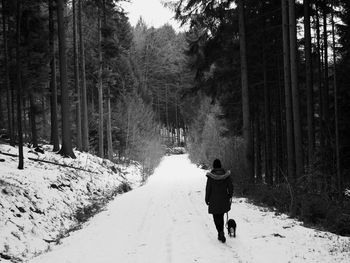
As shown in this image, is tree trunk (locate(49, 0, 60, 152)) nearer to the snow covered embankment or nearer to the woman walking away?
the snow covered embankment

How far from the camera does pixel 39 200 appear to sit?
11438 mm

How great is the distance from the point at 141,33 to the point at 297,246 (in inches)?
3439

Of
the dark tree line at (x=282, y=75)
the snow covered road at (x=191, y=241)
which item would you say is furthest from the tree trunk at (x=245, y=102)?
the snow covered road at (x=191, y=241)

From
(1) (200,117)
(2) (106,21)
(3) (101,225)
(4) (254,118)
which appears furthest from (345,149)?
(1) (200,117)

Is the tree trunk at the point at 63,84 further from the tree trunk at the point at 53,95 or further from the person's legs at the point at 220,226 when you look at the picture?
the person's legs at the point at 220,226

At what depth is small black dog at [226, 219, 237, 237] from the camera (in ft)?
27.7

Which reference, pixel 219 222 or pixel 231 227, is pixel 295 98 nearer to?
pixel 231 227

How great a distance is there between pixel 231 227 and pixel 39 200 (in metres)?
6.26

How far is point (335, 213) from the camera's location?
9.44 meters

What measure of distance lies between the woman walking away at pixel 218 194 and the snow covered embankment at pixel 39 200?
13.4 ft

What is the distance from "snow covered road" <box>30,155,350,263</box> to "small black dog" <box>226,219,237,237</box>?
18 cm

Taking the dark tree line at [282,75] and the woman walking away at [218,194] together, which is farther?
the dark tree line at [282,75]

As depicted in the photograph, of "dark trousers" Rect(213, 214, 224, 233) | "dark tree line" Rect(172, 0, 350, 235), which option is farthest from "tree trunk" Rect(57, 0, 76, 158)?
"dark trousers" Rect(213, 214, 224, 233)

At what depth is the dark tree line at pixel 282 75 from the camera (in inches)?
530
